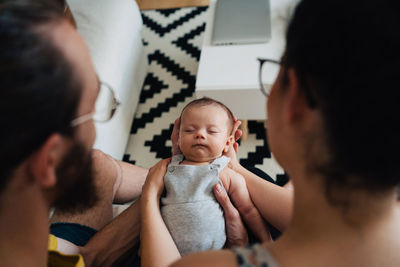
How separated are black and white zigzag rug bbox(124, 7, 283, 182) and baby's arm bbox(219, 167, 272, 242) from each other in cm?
68

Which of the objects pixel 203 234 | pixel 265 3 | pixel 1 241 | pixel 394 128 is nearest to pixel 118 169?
pixel 203 234

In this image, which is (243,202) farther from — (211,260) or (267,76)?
(267,76)

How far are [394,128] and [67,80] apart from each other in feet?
1.65

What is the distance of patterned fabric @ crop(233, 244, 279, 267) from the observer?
0.47 meters

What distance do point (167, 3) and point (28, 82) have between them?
2736mm

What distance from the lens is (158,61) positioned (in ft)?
8.04

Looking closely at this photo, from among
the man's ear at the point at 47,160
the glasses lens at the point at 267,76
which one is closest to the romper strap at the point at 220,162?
the glasses lens at the point at 267,76

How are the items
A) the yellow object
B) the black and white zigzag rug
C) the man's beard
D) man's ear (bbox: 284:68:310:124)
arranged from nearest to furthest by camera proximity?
man's ear (bbox: 284:68:310:124)
the man's beard
the yellow object
the black and white zigzag rug

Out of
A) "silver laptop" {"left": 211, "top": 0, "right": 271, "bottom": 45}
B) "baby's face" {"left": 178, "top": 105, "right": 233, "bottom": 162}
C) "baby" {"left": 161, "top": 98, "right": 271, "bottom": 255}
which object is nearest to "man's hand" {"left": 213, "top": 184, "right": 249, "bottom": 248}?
"baby" {"left": 161, "top": 98, "right": 271, "bottom": 255}

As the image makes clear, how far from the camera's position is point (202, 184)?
1081 millimetres

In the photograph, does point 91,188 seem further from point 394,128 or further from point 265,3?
point 265,3

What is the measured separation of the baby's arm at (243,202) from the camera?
991 millimetres

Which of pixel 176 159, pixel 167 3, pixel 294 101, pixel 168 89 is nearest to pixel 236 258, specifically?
pixel 294 101

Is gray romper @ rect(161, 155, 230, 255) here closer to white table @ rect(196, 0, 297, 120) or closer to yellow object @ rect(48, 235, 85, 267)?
yellow object @ rect(48, 235, 85, 267)
